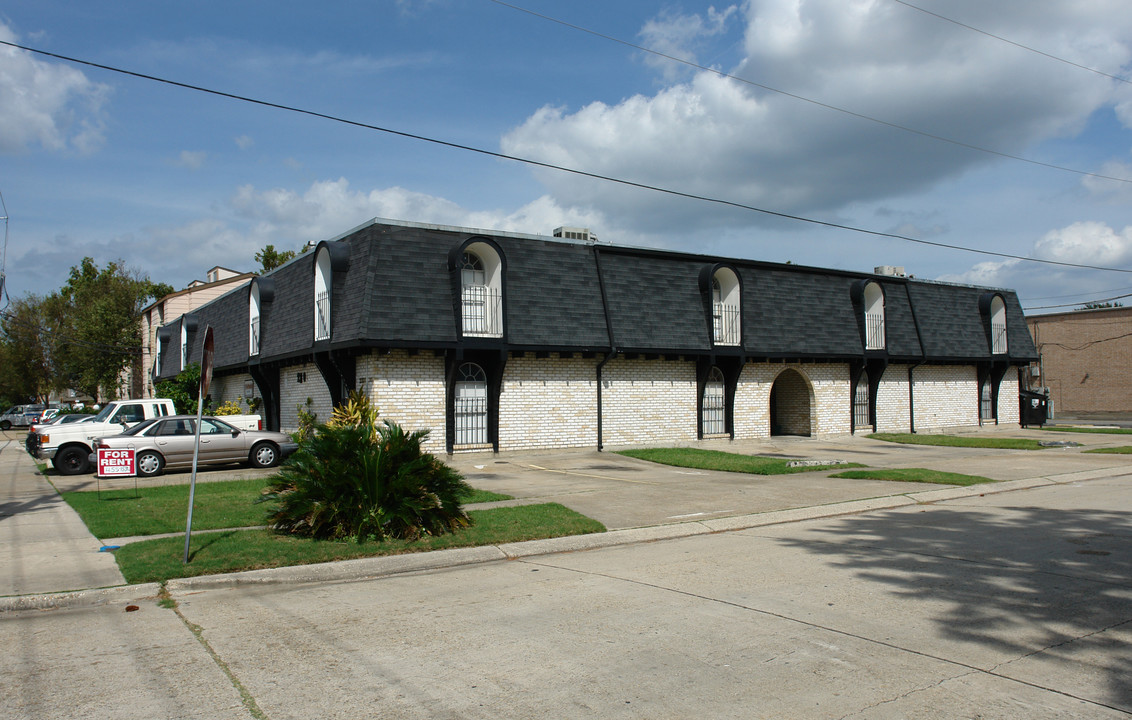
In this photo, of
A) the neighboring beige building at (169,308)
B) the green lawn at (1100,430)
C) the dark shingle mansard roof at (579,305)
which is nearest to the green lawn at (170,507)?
the dark shingle mansard roof at (579,305)

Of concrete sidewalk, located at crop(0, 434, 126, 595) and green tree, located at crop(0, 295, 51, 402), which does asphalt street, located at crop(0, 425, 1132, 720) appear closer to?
concrete sidewalk, located at crop(0, 434, 126, 595)

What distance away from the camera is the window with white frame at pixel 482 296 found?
68.8ft

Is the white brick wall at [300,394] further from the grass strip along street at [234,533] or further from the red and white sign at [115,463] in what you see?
the red and white sign at [115,463]

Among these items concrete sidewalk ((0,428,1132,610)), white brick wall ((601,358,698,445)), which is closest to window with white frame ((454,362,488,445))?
Result: concrete sidewalk ((0,428,1132,610))

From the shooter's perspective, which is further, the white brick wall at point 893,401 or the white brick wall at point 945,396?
the white brick wall at point 945,396

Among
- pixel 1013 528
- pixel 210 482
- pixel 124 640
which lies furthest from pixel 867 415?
pixel 124 640

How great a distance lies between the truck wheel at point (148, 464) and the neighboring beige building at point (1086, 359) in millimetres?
48987

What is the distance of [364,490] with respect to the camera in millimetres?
10312

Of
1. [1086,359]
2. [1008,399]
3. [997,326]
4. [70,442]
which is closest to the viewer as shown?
[70,442]

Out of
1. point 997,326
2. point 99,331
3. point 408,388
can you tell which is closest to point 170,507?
point 408,388

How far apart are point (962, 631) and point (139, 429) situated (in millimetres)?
18637

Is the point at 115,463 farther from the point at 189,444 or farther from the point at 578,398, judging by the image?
Result: the point at 578,398

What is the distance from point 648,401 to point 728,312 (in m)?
4.28

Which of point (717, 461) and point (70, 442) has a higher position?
point (70, 442)
